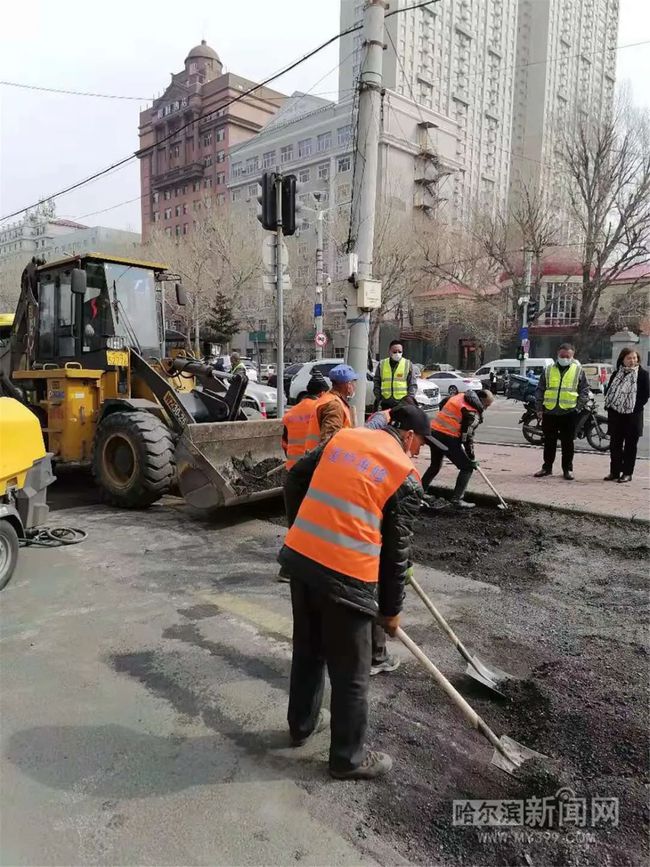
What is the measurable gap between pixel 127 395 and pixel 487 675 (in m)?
5.61

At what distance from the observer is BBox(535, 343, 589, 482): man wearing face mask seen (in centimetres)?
806

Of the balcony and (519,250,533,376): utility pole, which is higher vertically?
the balcony

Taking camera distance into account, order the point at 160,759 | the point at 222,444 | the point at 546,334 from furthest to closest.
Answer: the point at 546,334 < the point at 222,444 < the point at 160,759

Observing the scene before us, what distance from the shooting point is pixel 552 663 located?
11.7ft

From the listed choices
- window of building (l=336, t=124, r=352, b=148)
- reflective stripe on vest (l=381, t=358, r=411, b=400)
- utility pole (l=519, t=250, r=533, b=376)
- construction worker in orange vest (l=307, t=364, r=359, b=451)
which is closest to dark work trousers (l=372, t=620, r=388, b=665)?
construction worker in orange vest (l=307, t=364, r=359, b=451)

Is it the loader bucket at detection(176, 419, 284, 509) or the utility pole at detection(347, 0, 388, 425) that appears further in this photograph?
the utility pole at detection(347, 0, 388, 425)

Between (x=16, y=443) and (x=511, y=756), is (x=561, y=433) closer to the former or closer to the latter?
(x=511, y=756)

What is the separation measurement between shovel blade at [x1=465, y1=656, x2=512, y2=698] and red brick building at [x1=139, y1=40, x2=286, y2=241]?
7536cm

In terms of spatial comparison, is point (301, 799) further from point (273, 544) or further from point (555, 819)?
point (273, 544)

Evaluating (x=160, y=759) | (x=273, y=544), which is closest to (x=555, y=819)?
(x=160, y=759)

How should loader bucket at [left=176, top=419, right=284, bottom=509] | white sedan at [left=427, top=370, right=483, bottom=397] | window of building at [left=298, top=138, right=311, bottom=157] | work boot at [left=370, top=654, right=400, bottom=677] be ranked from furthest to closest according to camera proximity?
window of building at [left=298, top=138, right=311, bottom=157]
white sedan at [left=427, top=370, right=483, bottom=397]
loader bucket at [left=176, top=419, right=284, bottom=509]
work boot at [left=370, top=654, right=400, bottom=677]

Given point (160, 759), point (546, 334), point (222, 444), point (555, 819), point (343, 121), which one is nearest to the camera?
point (555, 819)

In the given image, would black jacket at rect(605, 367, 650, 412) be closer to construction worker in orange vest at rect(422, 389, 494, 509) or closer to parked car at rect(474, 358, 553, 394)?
construction worker in orange vest at rect(422, 389, 494, 509)

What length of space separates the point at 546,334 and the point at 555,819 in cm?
4541
